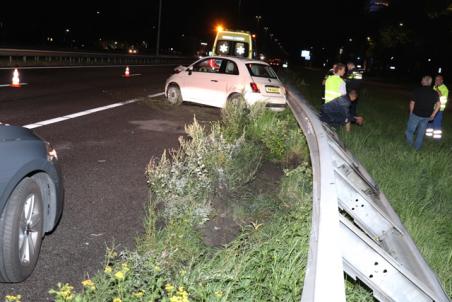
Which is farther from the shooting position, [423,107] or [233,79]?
[233,79]

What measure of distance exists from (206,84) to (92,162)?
291 inches

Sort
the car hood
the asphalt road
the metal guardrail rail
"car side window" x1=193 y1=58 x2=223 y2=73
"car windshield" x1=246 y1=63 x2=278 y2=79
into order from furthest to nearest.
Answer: "car side window" x1=193 y1=58 x2=223 y2=73 < "car windshield" x1=246 y1=63 x2=278 y2=79 < the asphalt road < the car hood < the metal guardrail rail

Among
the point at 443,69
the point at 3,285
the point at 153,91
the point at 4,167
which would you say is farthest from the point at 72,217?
the point at 443,69

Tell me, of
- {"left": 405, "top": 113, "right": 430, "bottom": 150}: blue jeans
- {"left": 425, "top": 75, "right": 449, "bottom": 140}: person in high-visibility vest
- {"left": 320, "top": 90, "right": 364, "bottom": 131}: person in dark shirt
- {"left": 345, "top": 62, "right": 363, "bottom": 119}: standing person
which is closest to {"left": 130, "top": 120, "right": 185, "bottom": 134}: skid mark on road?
{"left": 320, "top": 90, "right": 364, "bottom": 131}: person in dark shirt

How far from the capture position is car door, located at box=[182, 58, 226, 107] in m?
14.4

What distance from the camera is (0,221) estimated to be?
354 centimetres

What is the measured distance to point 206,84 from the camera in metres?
14.6

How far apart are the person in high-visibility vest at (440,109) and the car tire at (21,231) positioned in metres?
10.9

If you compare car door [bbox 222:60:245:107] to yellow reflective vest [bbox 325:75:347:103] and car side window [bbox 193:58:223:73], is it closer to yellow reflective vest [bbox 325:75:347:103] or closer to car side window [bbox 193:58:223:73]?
car side window [bbox 193:58:223:73]

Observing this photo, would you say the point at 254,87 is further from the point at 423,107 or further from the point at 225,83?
the point at 423,107

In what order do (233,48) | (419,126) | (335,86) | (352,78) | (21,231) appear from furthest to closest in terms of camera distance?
(233,48) < (352,78) < (419,126) < (335,86) < (21,231)

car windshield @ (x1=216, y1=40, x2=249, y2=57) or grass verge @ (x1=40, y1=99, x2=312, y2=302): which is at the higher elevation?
car windshield @ (x1=216, y1=40, x2=249, y2=57)

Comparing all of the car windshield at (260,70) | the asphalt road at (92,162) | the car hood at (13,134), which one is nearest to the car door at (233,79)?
the car windshield at (260,70)

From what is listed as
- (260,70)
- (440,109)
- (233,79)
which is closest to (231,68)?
(233,79)
